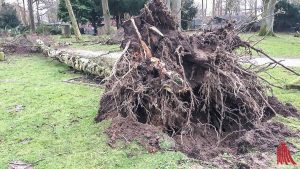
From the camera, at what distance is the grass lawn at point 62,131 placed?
170 inches

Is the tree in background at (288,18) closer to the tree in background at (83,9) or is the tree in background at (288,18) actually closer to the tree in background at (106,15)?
the tree in background at (83,9)

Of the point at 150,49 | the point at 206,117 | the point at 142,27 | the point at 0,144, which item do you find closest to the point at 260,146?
the point at 206,117

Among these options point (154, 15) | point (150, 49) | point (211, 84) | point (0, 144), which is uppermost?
point (154, 15)

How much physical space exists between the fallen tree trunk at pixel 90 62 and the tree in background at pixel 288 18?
66.3ft

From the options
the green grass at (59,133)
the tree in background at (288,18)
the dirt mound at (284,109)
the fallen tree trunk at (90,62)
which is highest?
the tree in background at (288,18)

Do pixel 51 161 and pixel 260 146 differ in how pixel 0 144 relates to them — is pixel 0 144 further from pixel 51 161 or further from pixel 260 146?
pixel 260 146

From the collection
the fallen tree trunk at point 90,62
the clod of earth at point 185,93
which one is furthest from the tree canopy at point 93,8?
the clod of earth at point 185,93

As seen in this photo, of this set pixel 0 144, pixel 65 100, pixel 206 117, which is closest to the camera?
pixel 0 144

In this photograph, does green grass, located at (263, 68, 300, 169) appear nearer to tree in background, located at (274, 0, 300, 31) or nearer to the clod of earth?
the clod of earth

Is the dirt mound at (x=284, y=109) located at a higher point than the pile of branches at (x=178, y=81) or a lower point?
lower

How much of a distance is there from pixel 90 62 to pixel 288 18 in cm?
2244

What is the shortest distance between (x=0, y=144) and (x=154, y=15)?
2948mm

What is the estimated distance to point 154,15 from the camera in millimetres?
6008

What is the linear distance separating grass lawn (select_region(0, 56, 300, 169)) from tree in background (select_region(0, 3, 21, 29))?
834 inches
